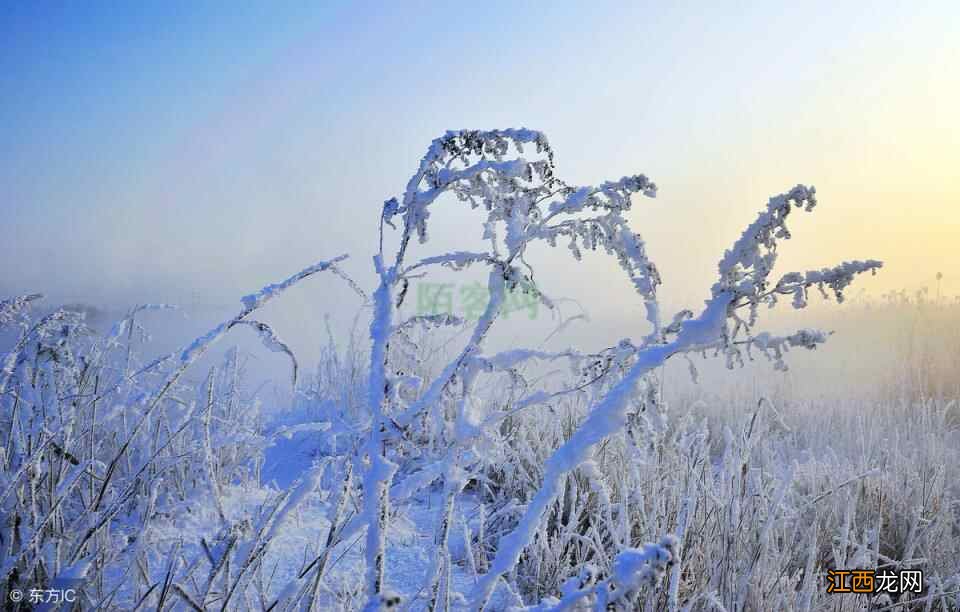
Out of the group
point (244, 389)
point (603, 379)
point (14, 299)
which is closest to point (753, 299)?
point (603, 379)

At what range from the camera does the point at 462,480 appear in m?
1.08

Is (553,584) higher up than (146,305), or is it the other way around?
(146,305)

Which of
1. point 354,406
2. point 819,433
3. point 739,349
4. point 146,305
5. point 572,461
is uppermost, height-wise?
point 146,305

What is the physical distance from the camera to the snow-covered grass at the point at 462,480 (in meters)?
0.82

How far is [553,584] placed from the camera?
2.14 m

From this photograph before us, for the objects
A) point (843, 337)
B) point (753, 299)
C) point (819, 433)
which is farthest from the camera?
point (843, 337)

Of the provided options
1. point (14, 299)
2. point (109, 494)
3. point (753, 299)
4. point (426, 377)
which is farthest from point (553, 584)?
point (426, 377)

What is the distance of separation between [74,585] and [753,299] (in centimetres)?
140

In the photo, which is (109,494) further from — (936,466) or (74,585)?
(936,466)

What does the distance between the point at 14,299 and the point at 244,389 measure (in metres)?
2.13

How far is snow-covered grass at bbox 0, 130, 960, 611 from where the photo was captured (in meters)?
0.82

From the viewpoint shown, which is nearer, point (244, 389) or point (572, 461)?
point (572, 461)

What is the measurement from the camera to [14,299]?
1.82 metres

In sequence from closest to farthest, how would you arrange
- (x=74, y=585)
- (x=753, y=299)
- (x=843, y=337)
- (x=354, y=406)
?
(x=753, y=299), (x=74, y=585), (x=354, y=406), (x=843, y=337)
